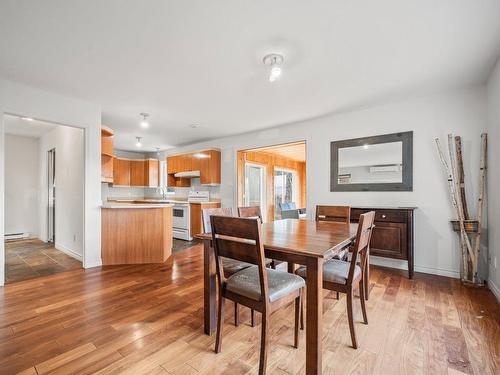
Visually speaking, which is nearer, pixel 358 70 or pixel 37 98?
pixel 358 70

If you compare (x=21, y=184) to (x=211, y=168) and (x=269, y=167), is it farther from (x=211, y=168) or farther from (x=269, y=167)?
(x=269, y=167)

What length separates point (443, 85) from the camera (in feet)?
9.53

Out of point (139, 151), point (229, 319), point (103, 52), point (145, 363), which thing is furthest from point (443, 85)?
point (139, 151)

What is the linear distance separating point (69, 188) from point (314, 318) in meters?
4.34

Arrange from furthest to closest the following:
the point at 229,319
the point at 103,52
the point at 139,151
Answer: the point at 139,151 → the point at 103,52 → the point at 229,319

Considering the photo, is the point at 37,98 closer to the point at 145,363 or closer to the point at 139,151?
the point at 145,363

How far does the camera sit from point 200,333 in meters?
1.85

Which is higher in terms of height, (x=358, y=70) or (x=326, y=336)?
(x=358, y=70)

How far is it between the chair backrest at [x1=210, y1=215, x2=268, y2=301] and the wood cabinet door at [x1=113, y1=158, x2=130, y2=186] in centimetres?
626

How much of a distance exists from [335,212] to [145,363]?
7.30ft

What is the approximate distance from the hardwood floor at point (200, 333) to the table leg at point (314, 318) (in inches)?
7.5

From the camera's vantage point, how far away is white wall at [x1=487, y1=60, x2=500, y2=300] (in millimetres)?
2391

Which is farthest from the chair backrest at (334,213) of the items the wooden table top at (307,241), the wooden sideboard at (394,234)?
the wooden table top at (307,241)

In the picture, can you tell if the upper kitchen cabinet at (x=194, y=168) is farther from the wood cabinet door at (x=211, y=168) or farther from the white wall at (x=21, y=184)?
the white wall at (x=21, y=184)
